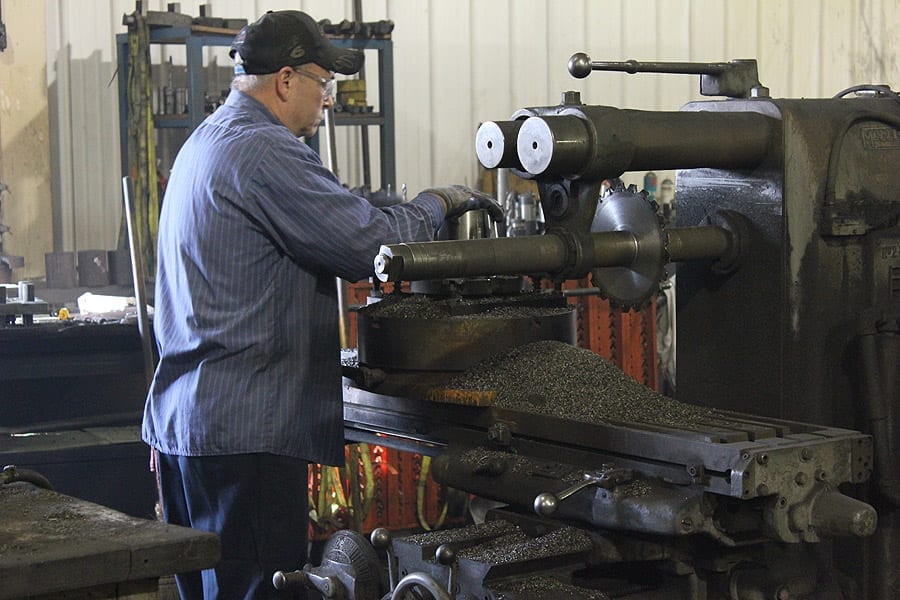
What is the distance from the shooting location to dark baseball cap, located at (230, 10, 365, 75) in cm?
194

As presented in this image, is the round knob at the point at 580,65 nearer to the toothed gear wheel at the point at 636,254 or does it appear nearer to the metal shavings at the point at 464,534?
the toothed gear wheel at the point at 636,254

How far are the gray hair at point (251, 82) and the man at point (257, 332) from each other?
0.25ft

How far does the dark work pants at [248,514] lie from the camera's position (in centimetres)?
184

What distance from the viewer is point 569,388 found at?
1688 mm

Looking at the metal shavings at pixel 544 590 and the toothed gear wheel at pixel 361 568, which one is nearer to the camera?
the metal shavings at pixel 544 590

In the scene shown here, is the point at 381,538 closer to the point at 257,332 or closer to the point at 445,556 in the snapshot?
the point at 445,556

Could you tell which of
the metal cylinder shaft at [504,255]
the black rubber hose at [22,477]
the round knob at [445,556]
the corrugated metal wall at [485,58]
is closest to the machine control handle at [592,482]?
the round knob at [445,556]

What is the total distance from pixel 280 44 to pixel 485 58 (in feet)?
10.6

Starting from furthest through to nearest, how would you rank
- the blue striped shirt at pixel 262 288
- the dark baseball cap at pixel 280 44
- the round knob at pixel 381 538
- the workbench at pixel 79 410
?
the workbench at pixel 79 410, the dark baseball cap at pixel 280 44, the blue striped shirt at pixel 262 288, the round knob at pixel 381 538

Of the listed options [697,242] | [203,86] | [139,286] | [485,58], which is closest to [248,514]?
[697,242]

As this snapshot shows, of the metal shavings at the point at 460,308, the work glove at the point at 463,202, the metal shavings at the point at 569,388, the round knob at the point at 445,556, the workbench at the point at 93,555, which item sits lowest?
the round knob at the point at 445,556

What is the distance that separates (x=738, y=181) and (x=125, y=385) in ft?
7.66

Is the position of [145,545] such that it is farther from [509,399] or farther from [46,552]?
[509,399]

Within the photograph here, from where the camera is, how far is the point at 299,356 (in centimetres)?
187
